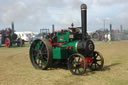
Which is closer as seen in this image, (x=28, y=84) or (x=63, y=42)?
(x=28, y=84)

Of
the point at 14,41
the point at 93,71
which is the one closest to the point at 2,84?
the point at 93,71

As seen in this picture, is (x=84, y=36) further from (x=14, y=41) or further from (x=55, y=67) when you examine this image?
(x=14, y=41)

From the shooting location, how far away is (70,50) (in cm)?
657

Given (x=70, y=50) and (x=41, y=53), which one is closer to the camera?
(x=70, y=50)

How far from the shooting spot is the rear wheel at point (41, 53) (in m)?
6.54

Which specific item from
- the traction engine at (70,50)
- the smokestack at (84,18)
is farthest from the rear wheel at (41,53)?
the smokestack at (84,18)

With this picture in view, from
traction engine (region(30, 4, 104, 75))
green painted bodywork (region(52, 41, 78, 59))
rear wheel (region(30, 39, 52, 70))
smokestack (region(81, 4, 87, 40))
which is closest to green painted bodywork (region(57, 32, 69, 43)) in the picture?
traction engine (region(30, 4, 104, 75))

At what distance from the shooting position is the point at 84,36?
21.1 ft

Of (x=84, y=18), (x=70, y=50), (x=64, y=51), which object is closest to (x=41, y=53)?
(x=64, y=51)

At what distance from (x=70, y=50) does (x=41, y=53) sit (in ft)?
3.66

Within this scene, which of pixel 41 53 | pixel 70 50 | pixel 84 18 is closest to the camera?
pixel 84 18

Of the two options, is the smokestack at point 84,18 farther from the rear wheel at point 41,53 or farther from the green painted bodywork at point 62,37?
the rear wheel at point 41,53

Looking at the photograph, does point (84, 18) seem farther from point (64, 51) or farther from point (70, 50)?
point (64, 51)

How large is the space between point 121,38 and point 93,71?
1247 inches
